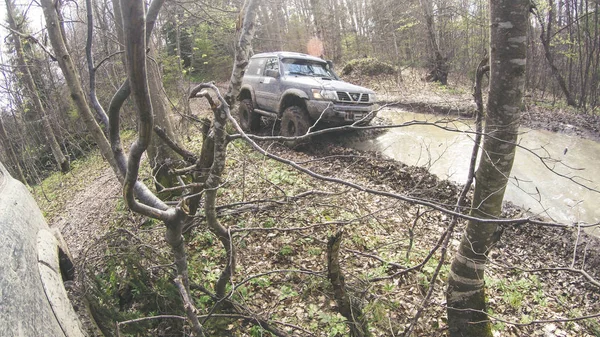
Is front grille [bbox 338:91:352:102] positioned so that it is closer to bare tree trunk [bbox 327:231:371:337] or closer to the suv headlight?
the suv headlight

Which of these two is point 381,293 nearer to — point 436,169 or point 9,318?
point 9,318

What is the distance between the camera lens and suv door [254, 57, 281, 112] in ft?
25.5

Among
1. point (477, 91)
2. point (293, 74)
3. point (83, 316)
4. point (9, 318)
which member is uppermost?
point (293, 74)

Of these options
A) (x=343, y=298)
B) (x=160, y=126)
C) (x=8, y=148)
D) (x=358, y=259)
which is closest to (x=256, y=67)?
(x=160, y=126)

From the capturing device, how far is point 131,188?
1.46 meters

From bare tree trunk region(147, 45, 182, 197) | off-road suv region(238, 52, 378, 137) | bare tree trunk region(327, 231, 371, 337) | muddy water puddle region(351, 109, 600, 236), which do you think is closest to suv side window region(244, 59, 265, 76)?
off-road suv region(238, 52, 378, 137)

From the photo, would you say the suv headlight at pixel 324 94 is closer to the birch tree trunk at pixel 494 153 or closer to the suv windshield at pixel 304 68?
the suv windshield at pixel 304 68

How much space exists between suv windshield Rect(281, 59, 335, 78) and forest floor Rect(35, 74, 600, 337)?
3.08 m

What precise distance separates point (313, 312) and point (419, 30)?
17462 mm

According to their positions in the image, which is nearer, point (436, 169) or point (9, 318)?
point (9, 318)

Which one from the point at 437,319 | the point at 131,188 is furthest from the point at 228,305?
the point at 437,319

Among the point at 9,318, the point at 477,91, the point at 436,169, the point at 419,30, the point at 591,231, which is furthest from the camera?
the point at 419,30

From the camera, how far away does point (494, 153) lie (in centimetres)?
243

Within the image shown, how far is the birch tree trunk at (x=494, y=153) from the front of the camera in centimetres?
220
